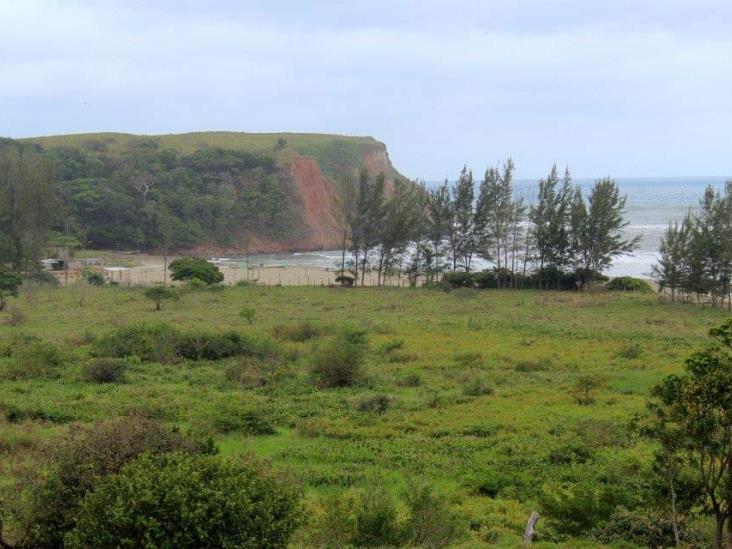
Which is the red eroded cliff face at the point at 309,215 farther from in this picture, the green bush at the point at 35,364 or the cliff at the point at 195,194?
the green bush at the point at 35,364

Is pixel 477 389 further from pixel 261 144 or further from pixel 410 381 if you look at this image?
pixel 261 144

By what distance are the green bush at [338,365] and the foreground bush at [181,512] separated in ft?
42.9

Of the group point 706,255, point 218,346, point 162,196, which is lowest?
point 218,346

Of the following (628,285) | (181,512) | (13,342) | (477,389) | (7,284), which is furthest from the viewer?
(628,285)

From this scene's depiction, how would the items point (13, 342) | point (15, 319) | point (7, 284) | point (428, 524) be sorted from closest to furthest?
point (428, 524) < point (13, 342) < point (15, 319) < point (7, 284)

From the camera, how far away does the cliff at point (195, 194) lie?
81.2 m

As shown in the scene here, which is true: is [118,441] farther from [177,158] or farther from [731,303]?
[177,158]

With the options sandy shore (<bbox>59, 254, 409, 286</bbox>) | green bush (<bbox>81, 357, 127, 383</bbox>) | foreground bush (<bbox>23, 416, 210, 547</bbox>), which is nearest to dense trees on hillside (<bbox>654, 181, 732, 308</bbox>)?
sandy shore (<bbox>59, 254, 409, 286</bbox>)

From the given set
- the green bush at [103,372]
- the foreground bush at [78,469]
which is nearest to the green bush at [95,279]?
the green bush at [103,372]

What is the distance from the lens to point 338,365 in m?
21.1

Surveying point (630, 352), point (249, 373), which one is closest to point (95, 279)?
point (249, 373)

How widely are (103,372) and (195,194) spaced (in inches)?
2738

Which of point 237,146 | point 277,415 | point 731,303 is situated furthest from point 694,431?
point 237,146

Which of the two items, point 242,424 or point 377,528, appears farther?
point 242,424
